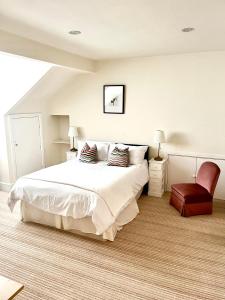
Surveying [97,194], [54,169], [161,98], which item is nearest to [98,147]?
[54,169]

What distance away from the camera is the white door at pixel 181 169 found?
4.19 metres

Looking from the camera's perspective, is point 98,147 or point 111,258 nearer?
point 111,258

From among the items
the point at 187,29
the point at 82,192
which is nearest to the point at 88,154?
the point at 82,192

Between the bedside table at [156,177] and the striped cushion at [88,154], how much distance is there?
41.5 inches

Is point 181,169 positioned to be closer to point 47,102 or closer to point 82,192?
point 82,192

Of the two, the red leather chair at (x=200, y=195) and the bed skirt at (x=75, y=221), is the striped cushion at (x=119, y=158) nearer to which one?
the bed skirt at (x=75, y=221)

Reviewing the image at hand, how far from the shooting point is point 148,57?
13.8 ft

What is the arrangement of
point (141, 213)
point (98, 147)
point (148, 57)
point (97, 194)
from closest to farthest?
point (97, 194), point (141, 213), point (148, 57), point (98, 147)

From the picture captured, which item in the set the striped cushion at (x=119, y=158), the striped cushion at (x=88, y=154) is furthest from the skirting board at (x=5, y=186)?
the striped cushion at (x=119, y=158)

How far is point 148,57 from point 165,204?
8.74 feet

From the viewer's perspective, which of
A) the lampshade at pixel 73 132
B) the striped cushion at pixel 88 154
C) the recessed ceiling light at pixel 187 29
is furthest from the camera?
the lampshade at pixel 73 132

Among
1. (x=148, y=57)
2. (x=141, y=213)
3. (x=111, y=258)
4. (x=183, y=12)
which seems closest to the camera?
(x=183, y=12)

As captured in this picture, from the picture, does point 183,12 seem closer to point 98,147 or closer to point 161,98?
point 161,98

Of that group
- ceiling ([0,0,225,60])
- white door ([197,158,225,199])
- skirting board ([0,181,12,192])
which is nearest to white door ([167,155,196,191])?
white door ([197,158,225,199])
